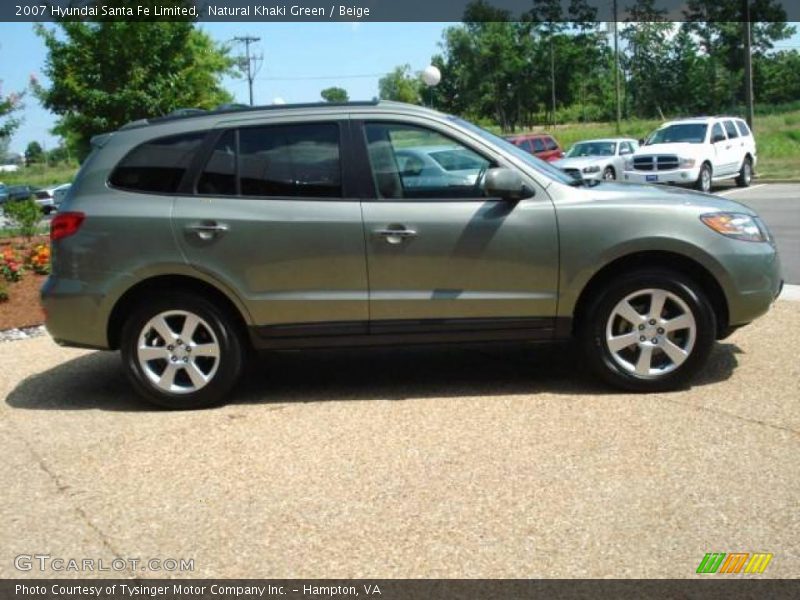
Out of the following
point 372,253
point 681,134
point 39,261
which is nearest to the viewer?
point 372,253

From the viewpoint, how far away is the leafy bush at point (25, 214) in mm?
11219

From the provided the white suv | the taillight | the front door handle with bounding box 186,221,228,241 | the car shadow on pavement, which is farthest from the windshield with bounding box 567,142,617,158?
the taillight

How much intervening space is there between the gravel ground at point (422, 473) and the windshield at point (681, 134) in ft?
53.8

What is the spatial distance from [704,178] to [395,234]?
57.8 ft

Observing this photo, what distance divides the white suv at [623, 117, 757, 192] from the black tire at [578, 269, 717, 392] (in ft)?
50.7

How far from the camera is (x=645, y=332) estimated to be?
516 cm

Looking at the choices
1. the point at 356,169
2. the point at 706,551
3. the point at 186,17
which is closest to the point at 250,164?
the point at 356,169

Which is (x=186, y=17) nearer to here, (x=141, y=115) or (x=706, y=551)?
(x=141, y=115)

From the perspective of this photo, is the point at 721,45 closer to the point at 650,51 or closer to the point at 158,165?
the point at 650,51

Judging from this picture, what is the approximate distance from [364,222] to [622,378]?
5.91ft

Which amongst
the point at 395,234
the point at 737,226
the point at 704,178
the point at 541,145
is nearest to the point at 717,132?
the point at 704,178

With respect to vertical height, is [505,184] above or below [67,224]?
above

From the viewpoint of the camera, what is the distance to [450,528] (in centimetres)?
357
